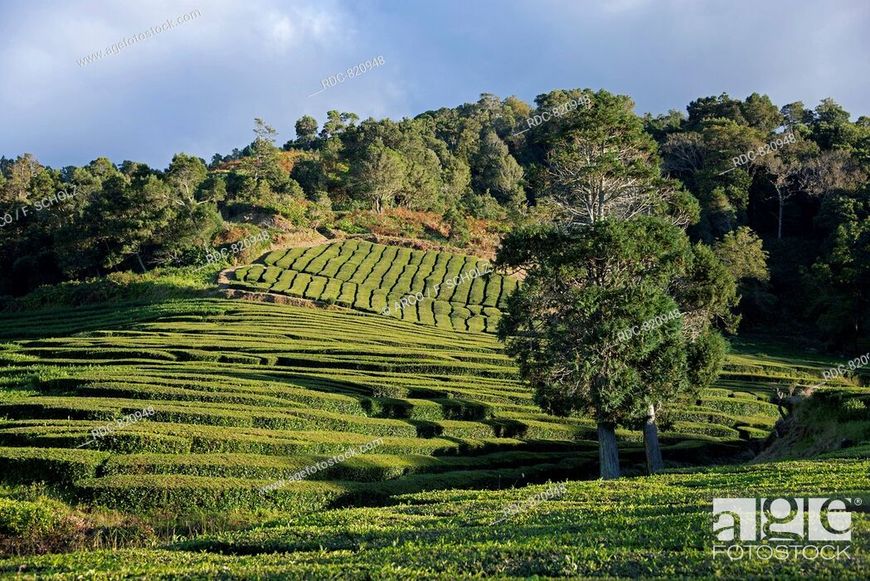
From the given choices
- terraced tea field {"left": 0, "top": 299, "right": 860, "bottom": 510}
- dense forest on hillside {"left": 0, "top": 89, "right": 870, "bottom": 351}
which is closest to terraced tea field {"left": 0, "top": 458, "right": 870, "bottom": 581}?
terraced tea field {"left": 0, "top": 299, "right": 860, "bottom": 510}

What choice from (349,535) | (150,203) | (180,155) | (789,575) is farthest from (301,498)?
(180,155)

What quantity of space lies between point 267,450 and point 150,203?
4983cm

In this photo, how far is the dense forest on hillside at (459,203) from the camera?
213 ft

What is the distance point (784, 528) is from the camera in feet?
33.2
